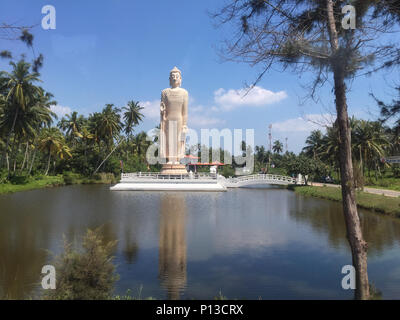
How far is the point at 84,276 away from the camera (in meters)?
4.36

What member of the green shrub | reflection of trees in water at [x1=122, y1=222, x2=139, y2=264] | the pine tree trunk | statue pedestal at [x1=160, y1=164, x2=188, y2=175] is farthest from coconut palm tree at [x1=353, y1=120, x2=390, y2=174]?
the green shrub

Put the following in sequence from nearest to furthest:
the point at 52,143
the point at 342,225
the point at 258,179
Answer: the point at 342,225, the point at 258,179, the point at 52,143

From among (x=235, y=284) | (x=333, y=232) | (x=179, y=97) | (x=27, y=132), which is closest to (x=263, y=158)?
(x=179, y=97)

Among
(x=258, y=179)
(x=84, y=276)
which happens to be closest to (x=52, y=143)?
(x=258, y=179)

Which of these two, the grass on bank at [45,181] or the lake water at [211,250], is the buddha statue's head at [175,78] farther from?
the lake water at [211,250]

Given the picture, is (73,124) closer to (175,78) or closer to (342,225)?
(175,78)

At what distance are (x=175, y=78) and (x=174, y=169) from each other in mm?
9197

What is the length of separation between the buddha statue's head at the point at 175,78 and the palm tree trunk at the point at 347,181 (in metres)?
25.7

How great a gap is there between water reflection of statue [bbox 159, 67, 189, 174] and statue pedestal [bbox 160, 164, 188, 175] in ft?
3.13

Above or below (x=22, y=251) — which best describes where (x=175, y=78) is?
above

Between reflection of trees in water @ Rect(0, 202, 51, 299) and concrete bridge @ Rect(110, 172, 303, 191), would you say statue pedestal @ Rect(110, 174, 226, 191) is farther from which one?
reflection of trees in water @ Rect(0, 202, 51, 299)
